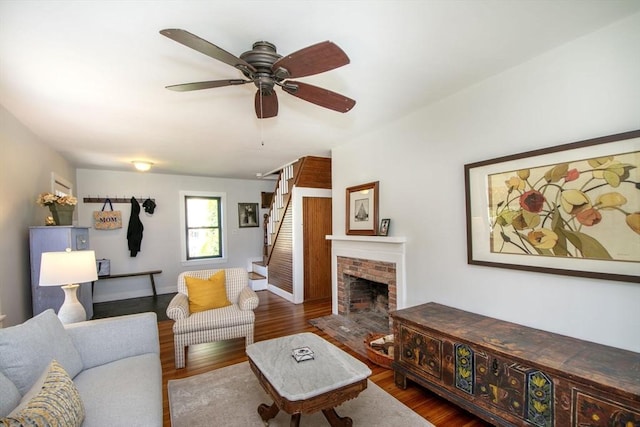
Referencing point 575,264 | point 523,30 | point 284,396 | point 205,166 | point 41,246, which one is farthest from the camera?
point 205,166

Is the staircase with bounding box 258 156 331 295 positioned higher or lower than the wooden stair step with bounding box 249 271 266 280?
higher

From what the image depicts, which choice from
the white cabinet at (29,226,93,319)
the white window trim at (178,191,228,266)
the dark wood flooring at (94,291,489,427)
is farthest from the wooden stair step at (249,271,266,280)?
the white cabinet at (29,226,93,319)

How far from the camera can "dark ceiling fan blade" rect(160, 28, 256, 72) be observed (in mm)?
Result: 1234

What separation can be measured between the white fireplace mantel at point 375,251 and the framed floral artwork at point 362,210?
12cm

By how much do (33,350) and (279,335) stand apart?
2401mm

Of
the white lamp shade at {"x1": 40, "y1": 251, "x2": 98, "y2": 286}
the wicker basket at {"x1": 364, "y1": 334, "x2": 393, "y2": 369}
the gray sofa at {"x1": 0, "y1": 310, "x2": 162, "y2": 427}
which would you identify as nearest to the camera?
the gray sofa at {"x1": 0, "y1": 310, "x2": 162, "y2": 427}

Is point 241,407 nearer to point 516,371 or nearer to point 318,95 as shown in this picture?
point 516,371

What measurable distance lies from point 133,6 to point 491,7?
1801mm

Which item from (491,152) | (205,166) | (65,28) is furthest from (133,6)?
(205,166)

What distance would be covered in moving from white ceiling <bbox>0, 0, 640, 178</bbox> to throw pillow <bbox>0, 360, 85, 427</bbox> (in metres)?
1.75

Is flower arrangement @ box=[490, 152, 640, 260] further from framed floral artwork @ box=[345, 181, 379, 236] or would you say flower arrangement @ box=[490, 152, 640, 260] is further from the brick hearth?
framed floral artwork @ box=[345, 181, 379, 236]

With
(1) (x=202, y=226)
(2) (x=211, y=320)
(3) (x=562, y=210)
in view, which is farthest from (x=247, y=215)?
(3) (x=562, y=210)

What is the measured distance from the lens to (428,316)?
2354mm

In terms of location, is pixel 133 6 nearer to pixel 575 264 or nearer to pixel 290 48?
pixel 290 48
